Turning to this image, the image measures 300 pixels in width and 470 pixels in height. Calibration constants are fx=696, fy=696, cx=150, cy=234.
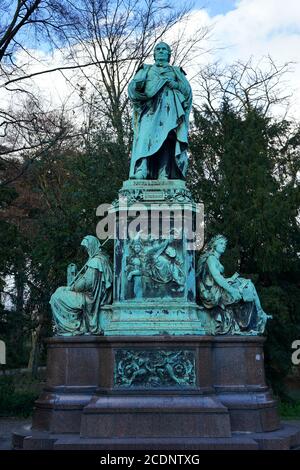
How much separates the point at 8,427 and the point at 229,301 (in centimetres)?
661

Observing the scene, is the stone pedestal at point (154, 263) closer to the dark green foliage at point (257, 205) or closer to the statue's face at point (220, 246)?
the statue's face at point (220, 246)

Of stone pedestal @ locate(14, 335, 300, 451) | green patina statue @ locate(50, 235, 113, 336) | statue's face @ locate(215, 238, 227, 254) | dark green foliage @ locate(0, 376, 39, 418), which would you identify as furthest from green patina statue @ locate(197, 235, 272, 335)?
dark green foliage @ locate(0, 376, 39, 418)

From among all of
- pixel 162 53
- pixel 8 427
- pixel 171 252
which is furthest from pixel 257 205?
pixel 171 252

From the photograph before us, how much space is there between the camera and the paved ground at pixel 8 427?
9750mm

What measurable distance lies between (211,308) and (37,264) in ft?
40.9

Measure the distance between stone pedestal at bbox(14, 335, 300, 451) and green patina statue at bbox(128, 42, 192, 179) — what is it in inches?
111

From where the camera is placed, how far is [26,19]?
682 inches

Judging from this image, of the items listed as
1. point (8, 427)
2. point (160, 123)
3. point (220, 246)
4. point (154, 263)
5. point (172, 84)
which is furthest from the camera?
point (8, 427)

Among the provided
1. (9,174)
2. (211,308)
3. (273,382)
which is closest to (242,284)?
(211,308)

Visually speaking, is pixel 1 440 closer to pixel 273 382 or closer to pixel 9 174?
pixel 273 382

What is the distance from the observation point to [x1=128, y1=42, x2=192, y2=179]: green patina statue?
1078cm

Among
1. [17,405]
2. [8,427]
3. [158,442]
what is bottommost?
[8,427]

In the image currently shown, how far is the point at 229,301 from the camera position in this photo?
397 inches
